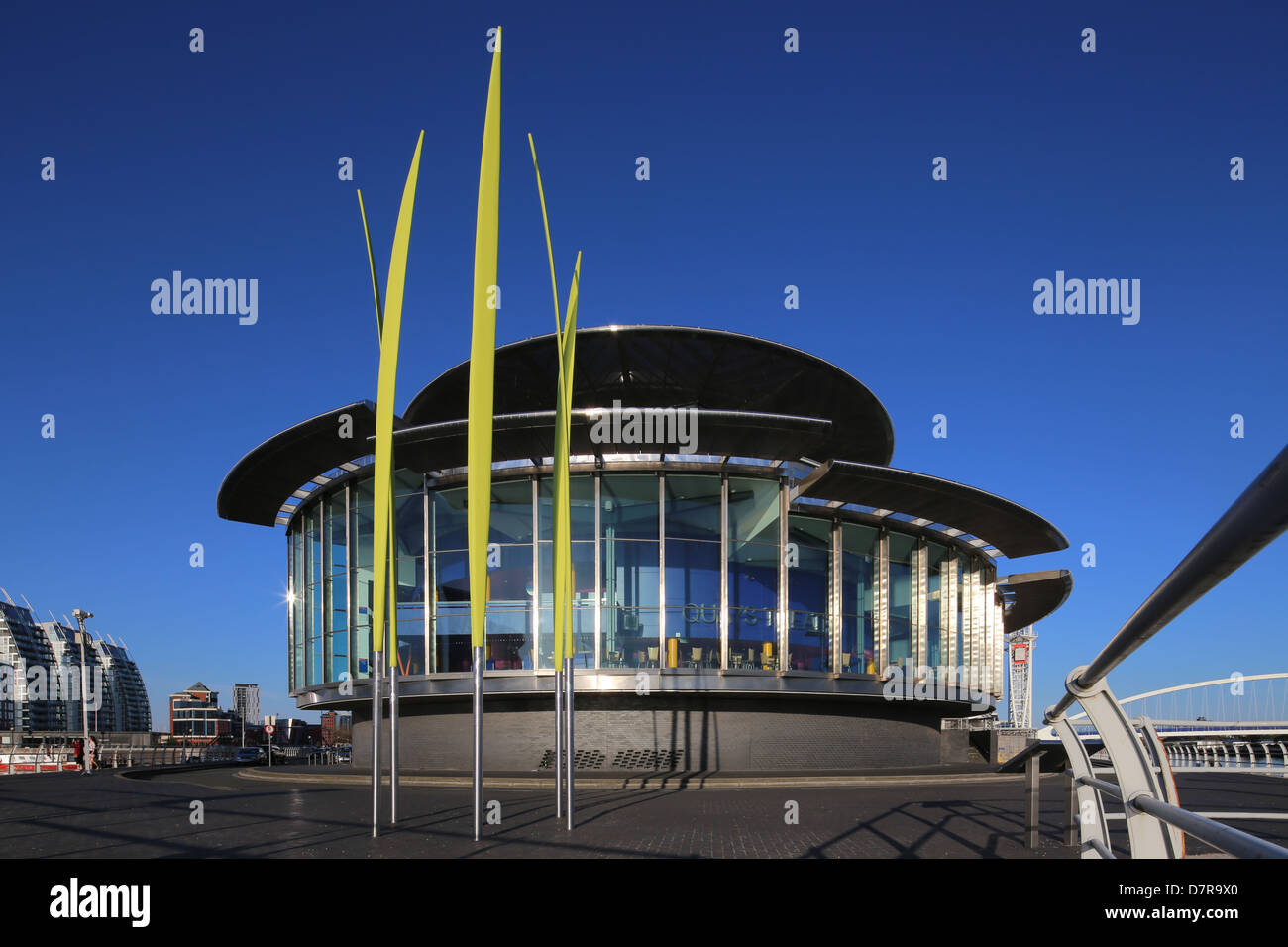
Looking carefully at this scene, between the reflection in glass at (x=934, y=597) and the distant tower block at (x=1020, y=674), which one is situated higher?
the reflection in glass at (x=934, y=597)

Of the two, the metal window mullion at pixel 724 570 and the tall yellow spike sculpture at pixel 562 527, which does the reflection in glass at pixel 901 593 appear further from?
the tall yellow spike sculpture at pixel 562 527

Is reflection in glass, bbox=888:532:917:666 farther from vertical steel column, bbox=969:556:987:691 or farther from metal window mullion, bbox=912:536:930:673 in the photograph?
vertical steel column, bbox=969:556:987:691

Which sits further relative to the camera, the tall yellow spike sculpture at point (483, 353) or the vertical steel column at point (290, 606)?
the vertical steel column at point (290, 606)

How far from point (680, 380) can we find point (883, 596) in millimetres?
10962

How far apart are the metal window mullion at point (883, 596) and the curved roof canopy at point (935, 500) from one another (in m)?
1.54

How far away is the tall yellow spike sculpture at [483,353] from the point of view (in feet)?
39.3

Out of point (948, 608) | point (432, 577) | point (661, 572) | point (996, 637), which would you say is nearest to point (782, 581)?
point (661, 572)

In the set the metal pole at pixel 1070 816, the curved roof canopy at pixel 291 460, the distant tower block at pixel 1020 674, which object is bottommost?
the distant tower block at pixel 1020 674

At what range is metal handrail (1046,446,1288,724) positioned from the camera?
133cm

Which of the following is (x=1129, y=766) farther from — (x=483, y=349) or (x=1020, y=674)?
(x=1020, y=674)

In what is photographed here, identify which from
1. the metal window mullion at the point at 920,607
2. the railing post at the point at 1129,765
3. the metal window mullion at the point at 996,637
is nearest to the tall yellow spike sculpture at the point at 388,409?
the railing post at the point at 1129,765
